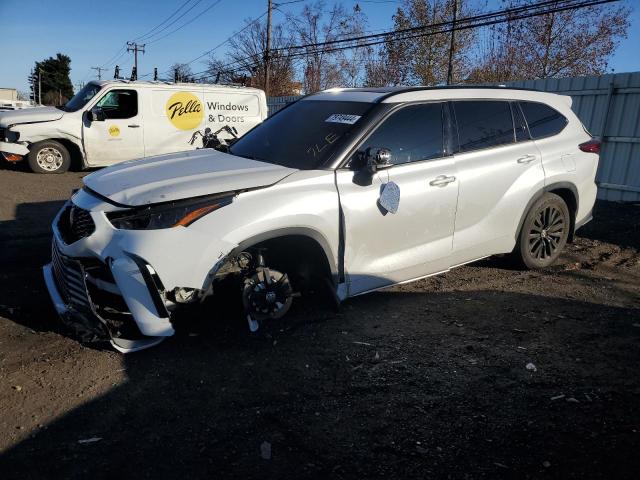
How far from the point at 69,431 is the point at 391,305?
267 centimetres

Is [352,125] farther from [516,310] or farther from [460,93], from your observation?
[516,310]

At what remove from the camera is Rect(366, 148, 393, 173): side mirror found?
356 centimetres

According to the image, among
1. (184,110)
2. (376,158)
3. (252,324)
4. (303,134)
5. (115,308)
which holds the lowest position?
(252,324)

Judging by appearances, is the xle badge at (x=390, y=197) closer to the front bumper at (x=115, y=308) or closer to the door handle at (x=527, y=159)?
the door handle at (x=527, y=159)

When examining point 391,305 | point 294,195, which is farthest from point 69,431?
point 391,305

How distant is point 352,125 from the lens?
12.6ft

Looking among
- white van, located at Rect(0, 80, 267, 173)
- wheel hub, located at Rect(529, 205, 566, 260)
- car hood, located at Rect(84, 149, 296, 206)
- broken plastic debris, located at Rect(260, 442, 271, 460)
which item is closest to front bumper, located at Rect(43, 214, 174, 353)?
car hood, located at Rect(84, 149, 296, 206)

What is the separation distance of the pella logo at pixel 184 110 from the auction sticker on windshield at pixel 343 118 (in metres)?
9.14

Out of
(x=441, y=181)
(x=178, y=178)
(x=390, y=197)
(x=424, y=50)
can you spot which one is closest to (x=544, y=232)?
(x=441, y=181)

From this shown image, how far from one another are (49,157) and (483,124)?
33.9 feet

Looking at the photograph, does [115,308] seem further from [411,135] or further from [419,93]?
[419,93]

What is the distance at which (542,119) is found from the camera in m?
4.99

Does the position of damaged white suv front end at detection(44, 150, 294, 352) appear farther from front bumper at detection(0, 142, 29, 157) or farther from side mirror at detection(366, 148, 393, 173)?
front bumper at detection(0, 142, 29, 157)

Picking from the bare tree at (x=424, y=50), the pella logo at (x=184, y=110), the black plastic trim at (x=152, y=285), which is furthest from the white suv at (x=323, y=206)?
the bare tree at (x=424, y=50)
